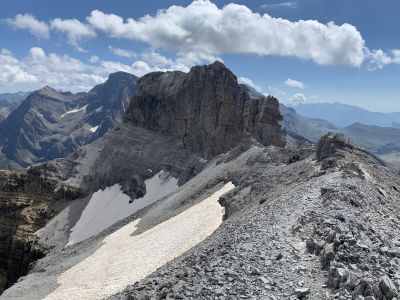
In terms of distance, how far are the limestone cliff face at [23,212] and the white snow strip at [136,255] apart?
48.8 m

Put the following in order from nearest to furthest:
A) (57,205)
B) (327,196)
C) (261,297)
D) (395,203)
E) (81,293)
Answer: (261,297) → (327,196) → (395,203) → (81,293) → (57,205)

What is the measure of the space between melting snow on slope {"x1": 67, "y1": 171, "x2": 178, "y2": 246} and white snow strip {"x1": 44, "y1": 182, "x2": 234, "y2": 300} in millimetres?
43059

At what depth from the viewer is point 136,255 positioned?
47.6 metres

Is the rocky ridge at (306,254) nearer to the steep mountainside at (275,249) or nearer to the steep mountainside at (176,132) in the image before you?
the steep mountainside at (275,249)

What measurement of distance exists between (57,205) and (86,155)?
2197 cm

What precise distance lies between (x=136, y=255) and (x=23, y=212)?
78692mm

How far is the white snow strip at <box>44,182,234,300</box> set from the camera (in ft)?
135

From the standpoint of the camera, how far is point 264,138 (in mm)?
121750

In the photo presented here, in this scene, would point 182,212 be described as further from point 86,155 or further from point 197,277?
point 86,155

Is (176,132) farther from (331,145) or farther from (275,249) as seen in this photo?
(275,249)

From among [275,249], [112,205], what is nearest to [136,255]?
[275,249]

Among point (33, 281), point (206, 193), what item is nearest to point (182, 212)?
point (206, 193)

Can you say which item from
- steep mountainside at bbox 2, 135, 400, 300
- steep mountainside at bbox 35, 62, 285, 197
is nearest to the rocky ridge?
steep mountainside at bbox 2, 135, 400, 300

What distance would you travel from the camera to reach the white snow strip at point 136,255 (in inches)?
1617
